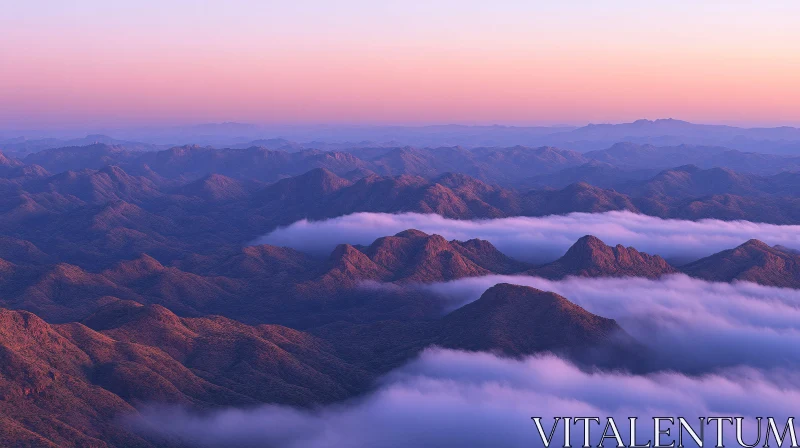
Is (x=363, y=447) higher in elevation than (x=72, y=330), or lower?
lower

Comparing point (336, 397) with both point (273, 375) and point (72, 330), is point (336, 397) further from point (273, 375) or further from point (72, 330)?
point (72, 330)

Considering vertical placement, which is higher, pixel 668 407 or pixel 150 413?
pixel 150 413

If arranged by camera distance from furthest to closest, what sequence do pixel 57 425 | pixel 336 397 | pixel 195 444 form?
1. pixel 336 397
2. pixel 195 444
3. pixel 57 425

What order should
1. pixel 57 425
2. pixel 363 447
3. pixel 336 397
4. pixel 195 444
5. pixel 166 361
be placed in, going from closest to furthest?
pixel 57 425, pixel 195 444, pixel 363 447, pixel 166 361, pixel 336 397

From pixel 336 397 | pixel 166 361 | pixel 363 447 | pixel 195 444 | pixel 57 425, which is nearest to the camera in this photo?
pixel 57 425

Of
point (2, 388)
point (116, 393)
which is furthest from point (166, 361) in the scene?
point (2, 388)

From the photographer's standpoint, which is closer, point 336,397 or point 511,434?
point 511,434

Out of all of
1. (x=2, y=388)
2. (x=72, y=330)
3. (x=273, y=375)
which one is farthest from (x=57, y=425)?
(x=273, y=375)

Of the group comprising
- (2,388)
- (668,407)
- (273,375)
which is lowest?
(668,407)

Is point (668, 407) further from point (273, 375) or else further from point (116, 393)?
point (116, 393)
